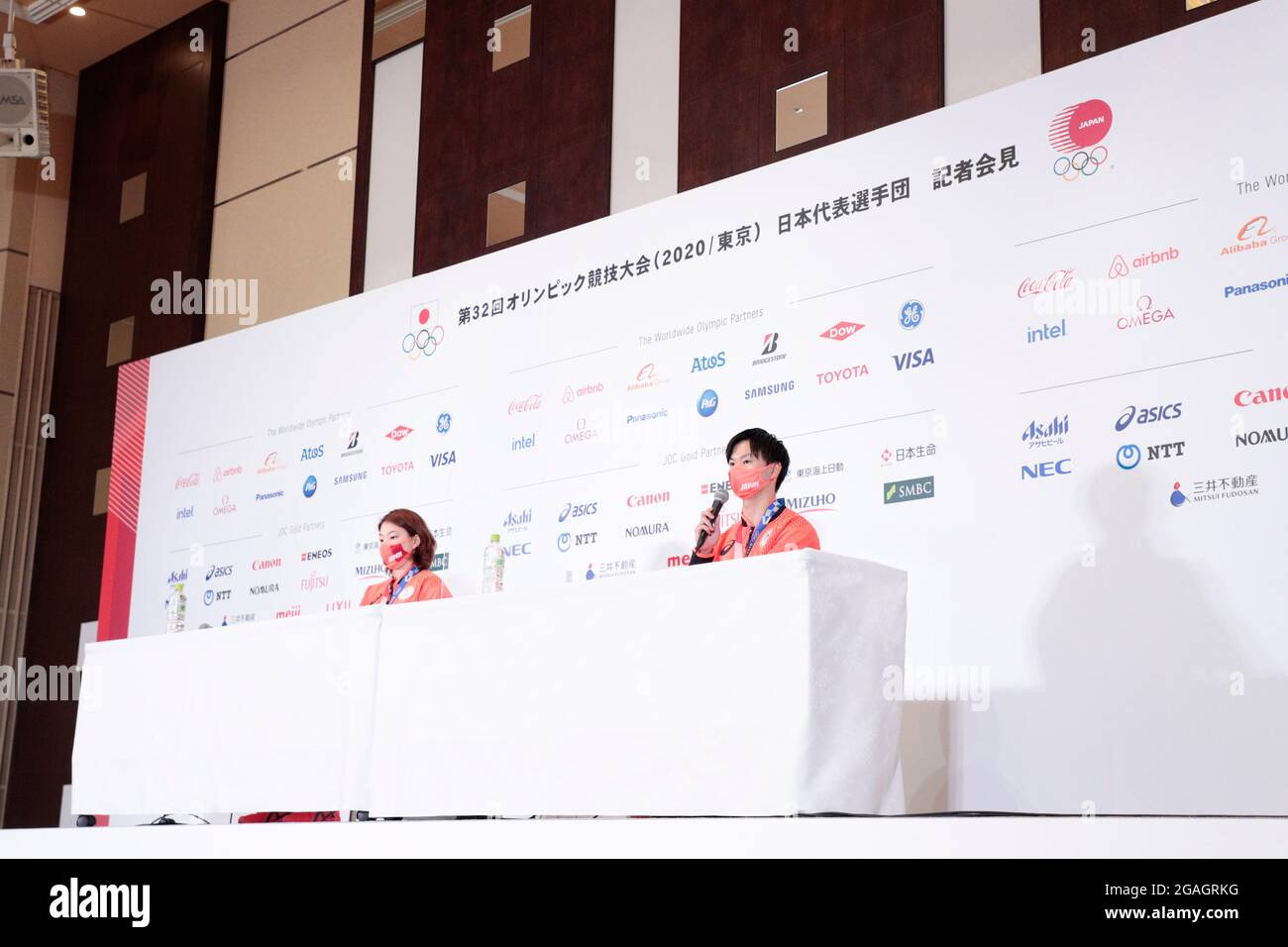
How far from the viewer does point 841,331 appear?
4047 mm

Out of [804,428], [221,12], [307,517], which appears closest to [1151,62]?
[804,428]

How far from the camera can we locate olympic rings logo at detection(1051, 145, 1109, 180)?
3584 millimetres

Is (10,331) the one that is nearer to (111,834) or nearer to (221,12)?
(221,12)

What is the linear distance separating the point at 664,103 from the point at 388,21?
6.07ft

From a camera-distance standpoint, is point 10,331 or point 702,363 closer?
point 702,363

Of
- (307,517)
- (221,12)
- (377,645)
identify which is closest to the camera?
(377,645)

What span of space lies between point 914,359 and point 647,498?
1.03m

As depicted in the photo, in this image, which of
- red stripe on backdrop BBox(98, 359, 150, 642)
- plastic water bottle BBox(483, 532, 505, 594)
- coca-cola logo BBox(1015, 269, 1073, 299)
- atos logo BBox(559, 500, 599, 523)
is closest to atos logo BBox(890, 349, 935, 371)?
coca-cola logo BBox(1015, 269, 1073, 299)

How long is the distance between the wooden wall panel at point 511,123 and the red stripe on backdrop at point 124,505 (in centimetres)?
167

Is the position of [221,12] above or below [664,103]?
above

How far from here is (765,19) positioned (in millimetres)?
4922

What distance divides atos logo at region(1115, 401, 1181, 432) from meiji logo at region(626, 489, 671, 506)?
146 cm
